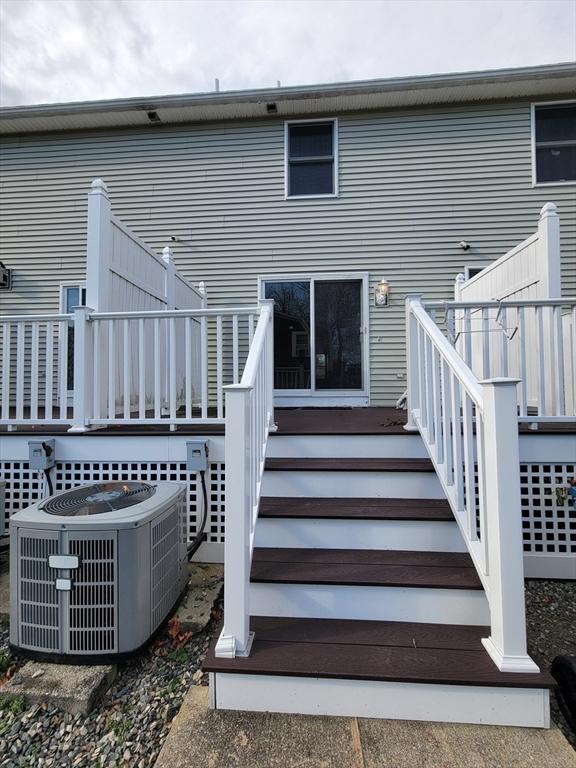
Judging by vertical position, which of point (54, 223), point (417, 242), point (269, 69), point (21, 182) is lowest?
point (417, 242)

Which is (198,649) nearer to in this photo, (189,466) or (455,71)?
(189,466)

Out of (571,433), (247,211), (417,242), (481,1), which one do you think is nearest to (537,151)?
(417,242)

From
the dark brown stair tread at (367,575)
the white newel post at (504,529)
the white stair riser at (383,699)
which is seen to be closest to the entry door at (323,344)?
the dark brown stair tread at (367,575)

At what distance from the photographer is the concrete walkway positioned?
1332 mm

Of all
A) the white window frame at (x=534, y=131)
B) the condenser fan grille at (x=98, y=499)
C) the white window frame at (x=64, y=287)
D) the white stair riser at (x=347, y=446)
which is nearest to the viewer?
the condenser fan grille at (x=98, y=499)

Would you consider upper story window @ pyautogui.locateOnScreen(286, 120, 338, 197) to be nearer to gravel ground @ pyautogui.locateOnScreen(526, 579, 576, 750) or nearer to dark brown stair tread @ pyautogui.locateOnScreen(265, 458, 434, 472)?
dark brown stair tread @ pyautogui.locateOnScreen(265, 458, 434, 472)

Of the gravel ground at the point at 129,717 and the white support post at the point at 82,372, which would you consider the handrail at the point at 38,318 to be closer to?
the white support post at the point at 82,372

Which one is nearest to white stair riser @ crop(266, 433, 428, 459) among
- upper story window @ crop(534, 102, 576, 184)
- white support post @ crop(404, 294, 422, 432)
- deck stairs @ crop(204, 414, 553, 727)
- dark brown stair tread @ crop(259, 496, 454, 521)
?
deck stairs @ crop(204, 414, 553, 727)

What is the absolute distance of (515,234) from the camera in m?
5.26

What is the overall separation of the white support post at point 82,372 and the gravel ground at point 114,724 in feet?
5.61

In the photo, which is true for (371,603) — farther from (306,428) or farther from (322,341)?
(322,341)

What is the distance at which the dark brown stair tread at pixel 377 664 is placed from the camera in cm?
149

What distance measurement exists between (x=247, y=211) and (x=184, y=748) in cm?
552

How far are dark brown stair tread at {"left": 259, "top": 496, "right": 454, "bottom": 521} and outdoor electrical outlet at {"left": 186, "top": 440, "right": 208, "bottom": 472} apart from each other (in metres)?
0.55
